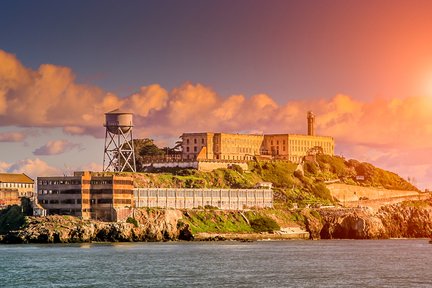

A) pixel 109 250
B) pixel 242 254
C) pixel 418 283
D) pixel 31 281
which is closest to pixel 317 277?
pixel 418 283

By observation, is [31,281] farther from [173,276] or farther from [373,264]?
[373,264]

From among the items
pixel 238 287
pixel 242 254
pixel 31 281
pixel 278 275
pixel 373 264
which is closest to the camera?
pixel 238 287

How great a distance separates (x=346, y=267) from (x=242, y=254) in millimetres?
34283

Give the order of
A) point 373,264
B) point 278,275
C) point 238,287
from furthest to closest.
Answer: point 373,264
point 278,275
point 238,287

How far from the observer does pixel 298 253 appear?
192 meters

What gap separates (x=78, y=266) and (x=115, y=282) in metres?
25.6

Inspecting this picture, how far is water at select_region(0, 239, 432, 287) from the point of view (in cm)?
12862

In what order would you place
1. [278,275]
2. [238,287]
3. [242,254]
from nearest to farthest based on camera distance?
[238,287] → [278,275] → [242,254]

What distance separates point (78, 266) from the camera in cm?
15288

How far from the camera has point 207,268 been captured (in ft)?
491

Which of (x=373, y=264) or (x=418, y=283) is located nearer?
(x=418, y=283)

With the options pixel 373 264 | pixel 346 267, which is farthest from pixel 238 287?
pixel 373 264

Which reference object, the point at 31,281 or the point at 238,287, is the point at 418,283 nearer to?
the point at 238,287

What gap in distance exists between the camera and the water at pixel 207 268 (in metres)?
129
